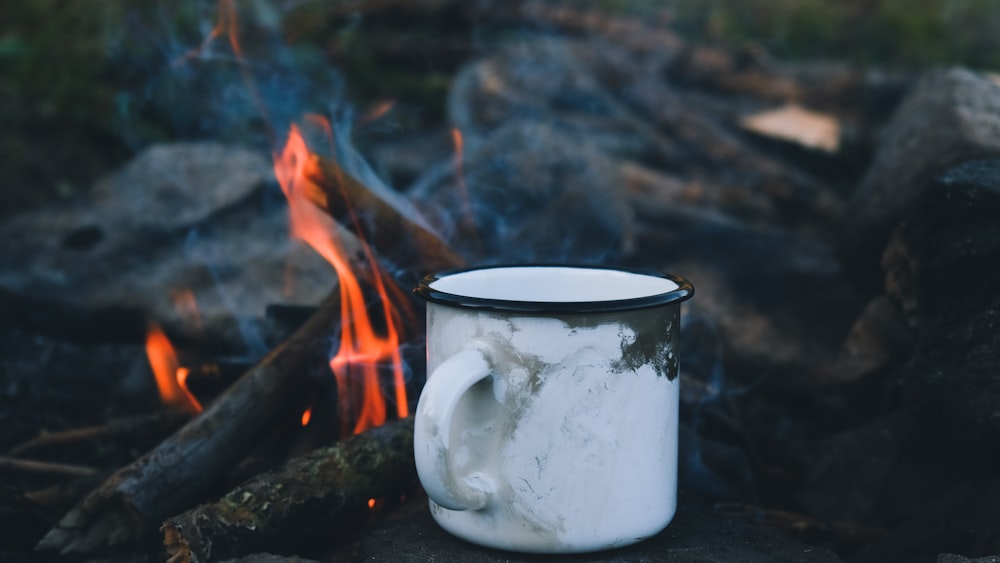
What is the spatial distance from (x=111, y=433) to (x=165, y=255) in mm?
1043

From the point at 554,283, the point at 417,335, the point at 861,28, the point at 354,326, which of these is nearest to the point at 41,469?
the point at 354,326

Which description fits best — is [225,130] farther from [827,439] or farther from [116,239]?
[827,439]

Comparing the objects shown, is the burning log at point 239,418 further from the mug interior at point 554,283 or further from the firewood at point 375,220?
the mug interior at point 554,283

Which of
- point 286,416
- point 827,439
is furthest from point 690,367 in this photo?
point 286,416

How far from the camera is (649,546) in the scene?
178cm

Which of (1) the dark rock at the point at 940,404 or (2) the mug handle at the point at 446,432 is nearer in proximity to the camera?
(2) the mug handle at the point at 446,432

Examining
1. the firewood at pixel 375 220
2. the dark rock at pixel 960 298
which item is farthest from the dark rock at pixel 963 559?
the firewood at pixel 375 220

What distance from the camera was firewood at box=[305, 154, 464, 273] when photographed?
222 centimetres

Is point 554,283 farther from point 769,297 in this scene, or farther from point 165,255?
point 165,255

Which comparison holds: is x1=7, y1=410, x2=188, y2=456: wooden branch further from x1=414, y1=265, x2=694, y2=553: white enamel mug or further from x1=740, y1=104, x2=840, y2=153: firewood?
x1=740, y1=104, x2=840, y2=153: firewood

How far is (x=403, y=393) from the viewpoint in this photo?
2303 millimetres

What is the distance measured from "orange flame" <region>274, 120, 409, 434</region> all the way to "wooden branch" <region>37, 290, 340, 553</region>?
0.23 feet

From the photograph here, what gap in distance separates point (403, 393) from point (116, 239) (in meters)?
1.70

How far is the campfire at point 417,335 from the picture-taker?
1.94 m
